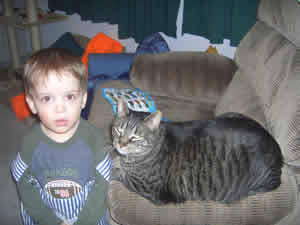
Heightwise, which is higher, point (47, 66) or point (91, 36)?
point (47, 66)

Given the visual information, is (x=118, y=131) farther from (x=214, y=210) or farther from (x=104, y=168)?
(x=214, y=210)

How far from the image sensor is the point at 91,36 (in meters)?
4.09

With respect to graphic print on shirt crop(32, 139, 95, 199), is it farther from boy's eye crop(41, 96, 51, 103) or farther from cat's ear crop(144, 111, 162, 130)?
cat's ear crop(144, 111, 162, 130)

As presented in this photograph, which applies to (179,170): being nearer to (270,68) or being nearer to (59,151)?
(59,151)

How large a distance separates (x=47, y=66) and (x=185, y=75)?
1170 mm

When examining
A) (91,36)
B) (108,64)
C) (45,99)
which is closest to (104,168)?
(45,99)

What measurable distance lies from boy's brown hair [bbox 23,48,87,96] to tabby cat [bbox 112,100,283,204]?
0.47m

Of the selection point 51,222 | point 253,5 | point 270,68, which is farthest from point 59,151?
point 253,5

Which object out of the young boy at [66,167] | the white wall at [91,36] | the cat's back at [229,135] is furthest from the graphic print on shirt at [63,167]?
the white wall at [91,36]

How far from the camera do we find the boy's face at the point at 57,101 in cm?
92

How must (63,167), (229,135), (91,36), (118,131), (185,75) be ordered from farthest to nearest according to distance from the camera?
(91,36) < (185,75) < (118,131) < (229,135) < (63,167)

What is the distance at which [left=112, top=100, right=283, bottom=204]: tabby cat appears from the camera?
46.2 inches

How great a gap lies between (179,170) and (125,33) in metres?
2.46

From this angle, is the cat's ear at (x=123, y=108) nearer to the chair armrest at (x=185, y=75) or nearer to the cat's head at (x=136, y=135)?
the cat's head at (x=136, y=135)
